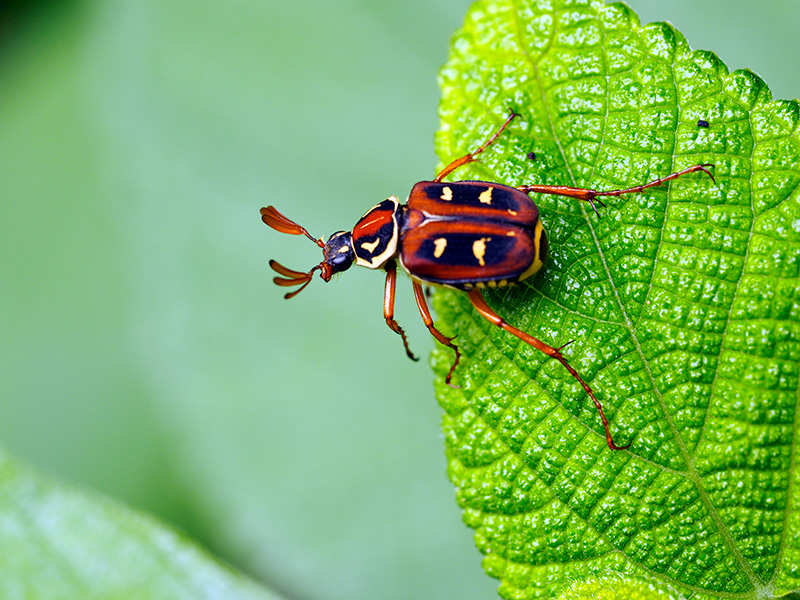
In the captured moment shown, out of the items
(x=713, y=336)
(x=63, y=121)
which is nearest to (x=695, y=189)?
(x=713, y=336)

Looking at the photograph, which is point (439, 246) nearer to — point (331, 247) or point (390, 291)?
point (390, 291)

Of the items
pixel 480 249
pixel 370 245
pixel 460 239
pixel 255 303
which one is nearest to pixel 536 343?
pixel 480 249

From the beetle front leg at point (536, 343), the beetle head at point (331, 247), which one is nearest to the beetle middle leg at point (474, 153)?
the beetle front leg at point (536, 343)

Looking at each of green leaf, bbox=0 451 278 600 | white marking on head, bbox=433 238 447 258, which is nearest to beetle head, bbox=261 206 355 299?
white marking on head, bbox=433 238 447 258

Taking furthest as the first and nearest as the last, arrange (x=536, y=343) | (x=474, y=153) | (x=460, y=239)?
(x=460, y=239) < (x=474, y=153) < (x=536, y=343)

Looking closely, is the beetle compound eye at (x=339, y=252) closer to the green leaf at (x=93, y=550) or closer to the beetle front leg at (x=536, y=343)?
the beetle front leg at (x=536, y=343)

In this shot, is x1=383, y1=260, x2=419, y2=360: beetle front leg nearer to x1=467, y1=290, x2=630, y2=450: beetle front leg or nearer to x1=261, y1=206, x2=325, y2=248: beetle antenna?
x1=261, y1=206, x2=325, y2=248: beetle antenna
